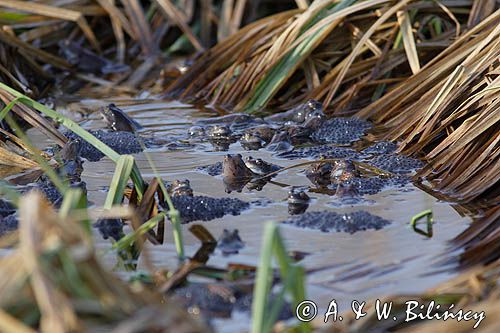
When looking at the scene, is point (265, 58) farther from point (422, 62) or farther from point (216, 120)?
point (422, 62)

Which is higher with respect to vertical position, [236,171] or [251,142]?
[251,142]

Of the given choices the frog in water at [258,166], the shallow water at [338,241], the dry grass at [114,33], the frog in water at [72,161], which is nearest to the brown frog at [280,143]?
the shallow water at [338,241]

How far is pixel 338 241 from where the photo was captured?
2719mm

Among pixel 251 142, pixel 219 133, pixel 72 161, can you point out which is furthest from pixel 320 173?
pixel 72 161

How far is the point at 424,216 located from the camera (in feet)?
9.24

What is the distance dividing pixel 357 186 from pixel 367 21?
1.58m

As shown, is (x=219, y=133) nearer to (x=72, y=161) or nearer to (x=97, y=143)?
(x=72, y=161)

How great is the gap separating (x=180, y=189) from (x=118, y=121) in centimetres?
127

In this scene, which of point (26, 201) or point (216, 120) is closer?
point (26, 201)

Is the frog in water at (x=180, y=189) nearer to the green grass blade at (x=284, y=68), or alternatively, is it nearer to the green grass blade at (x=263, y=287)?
the green grass blade at (x=263, y=287)

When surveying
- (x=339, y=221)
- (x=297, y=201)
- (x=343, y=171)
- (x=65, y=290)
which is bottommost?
(x=65, y=290)

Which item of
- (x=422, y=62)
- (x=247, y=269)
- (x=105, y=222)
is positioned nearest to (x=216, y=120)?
(x=422, y=62)

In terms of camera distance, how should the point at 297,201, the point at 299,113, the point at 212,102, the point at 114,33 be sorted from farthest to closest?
the point at 114,33 < the point at 212,102 < the point at 299,113 < the point at 297,201

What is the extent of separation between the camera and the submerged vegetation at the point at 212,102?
1.80 meters
